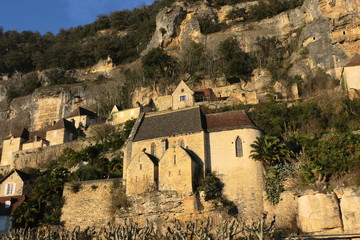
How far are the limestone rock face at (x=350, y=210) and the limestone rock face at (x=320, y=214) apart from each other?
1.19 ft

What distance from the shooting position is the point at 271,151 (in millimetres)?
27859

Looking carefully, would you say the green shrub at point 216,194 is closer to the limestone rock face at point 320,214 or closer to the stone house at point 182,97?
the limestone rock face at point 320,214

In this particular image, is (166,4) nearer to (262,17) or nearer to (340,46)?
(262,17)

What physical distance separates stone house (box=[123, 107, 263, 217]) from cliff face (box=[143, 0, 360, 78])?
20296 millimetres

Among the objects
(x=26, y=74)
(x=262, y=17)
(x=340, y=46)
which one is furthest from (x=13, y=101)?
(x=340, y=46)

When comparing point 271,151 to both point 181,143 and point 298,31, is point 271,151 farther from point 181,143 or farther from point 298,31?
point 298,31

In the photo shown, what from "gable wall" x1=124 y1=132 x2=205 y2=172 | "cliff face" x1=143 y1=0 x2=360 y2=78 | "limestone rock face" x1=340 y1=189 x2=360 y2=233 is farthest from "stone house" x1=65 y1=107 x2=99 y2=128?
"limestone rock face" x1=340 y1=189 x2=360 y2=233

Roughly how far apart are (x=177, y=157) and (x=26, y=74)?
179ft

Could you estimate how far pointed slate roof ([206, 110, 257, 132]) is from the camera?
99.5 feet

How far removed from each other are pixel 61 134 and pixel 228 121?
84.8 feet

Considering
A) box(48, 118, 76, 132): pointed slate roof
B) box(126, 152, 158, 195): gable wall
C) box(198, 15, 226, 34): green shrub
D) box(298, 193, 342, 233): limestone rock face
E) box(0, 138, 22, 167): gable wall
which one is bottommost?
box(298, 193, 342, 233): limestone rock face

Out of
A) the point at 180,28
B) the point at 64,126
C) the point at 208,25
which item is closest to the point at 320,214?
the point at 64,126

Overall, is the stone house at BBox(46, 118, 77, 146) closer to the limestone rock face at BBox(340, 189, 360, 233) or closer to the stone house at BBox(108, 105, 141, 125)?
the stone house at BBox(108, 105, 141, 125)

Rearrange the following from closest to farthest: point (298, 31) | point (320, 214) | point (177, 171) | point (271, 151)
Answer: point (320, 214)
point (271, 151)
point (177, 171)
point (298, 31)
